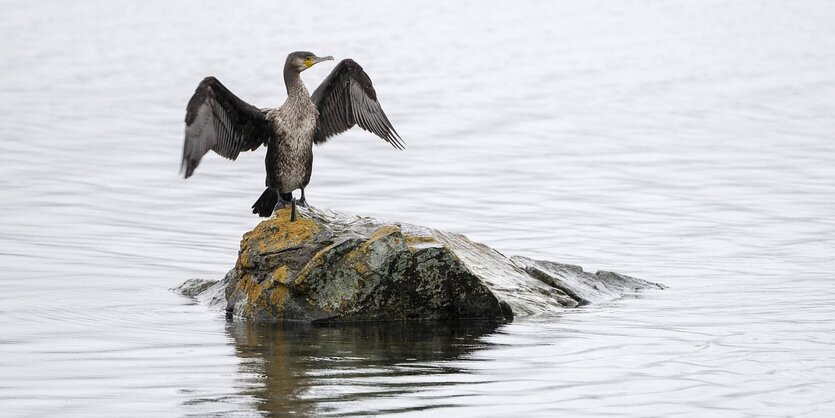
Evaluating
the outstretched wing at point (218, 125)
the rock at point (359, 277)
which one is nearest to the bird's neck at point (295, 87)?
the outstretched wing at point (218, 125)

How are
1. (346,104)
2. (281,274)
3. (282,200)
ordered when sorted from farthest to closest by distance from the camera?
(346,104)
(282,200)
(281,274)

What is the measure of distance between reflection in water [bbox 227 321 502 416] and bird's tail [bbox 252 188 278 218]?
1.60 m

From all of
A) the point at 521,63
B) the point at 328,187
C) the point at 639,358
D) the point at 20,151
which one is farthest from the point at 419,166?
the point at 521,63

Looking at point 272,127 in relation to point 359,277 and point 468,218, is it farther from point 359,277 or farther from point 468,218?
point 468,218

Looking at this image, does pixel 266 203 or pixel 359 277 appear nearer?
pixel 359 277

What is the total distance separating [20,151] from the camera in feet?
62.0

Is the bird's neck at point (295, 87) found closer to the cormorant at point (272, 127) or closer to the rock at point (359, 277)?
the cormorant at point (272, 127)

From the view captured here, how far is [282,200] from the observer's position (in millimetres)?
10305

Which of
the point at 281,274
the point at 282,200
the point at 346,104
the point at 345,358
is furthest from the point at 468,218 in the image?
the point at 345,358

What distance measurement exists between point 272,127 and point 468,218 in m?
4.67

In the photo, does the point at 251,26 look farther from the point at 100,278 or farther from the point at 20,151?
the point at 100,278

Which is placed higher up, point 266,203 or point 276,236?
point 266,203

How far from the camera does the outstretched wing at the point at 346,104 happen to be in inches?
422

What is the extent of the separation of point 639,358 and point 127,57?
28465mm
